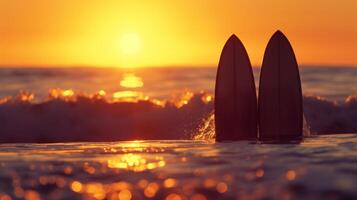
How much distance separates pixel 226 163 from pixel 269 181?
969 millimetres

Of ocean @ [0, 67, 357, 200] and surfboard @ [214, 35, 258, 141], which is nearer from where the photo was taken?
ocean @ [0, 67, 357, 200]

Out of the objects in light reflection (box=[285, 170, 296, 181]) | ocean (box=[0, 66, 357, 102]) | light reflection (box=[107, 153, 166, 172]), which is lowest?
light reflection (box=[285, 170, 296, 181])

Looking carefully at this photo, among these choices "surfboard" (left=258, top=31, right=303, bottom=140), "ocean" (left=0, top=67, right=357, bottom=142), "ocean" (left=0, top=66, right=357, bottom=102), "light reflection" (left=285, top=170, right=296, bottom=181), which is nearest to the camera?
"light reflection" (left=285, top=170, right=296, bottom=181)

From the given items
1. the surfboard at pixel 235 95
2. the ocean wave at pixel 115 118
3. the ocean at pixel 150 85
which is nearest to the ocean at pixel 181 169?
the surfboard at pixel 235 95

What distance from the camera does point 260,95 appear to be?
9.77 meters

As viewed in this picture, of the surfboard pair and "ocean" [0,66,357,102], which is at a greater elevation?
"ocean" [0,66,357,102]

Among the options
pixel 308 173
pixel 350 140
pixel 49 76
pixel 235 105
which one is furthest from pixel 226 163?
pixel 49 76

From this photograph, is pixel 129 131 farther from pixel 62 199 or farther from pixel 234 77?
pixel 62 199

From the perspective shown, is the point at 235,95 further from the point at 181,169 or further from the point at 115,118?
the point at 115,118

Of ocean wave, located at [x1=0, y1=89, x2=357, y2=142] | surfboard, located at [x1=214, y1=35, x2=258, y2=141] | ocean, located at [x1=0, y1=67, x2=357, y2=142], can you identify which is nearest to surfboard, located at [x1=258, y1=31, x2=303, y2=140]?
surfboard, located at [x1=214, y1=35, x2=258, y2=141]

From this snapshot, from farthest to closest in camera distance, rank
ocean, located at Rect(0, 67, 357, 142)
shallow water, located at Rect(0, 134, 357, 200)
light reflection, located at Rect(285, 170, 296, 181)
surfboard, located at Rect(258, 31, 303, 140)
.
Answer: ocean, located at Rect(0, 67, 357, 142) → surfboard, located at Rect(258, 31, 303, 140) → light reflection, located at Rect(285, 170, 296, 181) → shallow water, located at Rect(0, 134, 357, 200)

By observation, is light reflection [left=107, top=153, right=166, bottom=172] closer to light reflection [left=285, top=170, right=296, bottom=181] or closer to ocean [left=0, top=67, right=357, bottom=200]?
ocean [left=0, top=67, right=357, bottom=200]

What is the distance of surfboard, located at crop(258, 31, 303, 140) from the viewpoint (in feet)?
31.6

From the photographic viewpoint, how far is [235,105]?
386 inches
